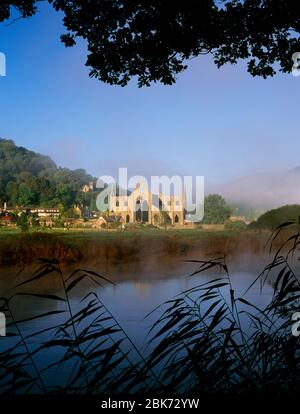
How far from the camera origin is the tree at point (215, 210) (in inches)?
235

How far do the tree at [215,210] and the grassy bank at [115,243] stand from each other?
134mm

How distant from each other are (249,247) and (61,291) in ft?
6.89

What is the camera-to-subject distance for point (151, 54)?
14.7 ft

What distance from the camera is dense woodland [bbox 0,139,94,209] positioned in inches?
251

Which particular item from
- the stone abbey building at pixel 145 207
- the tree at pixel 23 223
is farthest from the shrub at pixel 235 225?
the tree at pixel 23 223

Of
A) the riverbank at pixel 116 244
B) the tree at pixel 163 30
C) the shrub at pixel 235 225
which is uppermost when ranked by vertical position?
the tree at pixel 163 30

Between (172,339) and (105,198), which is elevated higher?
(105,198)

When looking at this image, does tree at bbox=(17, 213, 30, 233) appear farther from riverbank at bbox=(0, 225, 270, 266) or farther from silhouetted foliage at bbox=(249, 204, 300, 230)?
silhouetted foliage at bbox=(249, 204, 300, 230)

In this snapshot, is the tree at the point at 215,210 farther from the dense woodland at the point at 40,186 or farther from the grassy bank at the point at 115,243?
the dense woodland at the point at 40,186

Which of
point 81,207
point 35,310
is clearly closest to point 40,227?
point 81,207

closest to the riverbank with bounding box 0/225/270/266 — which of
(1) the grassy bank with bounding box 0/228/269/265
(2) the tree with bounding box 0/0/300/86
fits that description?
(1) the grassy bank with bounding box 0/228/269/265

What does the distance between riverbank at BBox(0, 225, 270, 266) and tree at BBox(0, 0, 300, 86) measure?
2.15 m

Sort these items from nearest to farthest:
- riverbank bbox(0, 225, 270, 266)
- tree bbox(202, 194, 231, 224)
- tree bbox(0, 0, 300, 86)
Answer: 1. tree bbox(0, 0, 300, 86)
2. tree bbox(202, 194, 231, 224)
3. riverbank bbox(0, 225, 270, 266)
